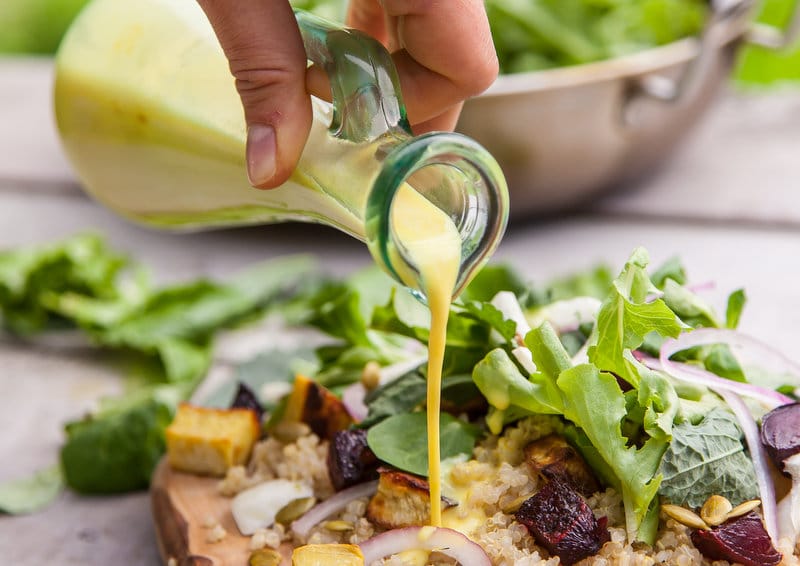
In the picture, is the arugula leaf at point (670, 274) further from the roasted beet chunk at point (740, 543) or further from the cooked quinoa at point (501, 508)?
the roasted beet chunk at point (740, 543)

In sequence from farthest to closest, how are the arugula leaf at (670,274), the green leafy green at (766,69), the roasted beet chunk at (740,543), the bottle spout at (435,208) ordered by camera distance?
the green leafy green at (766,69) < the arugula leaf at (670,274) < the roasted beet chunk at (740,543) < the bottle spout at (435,208)

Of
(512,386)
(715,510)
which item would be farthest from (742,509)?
(512,386)

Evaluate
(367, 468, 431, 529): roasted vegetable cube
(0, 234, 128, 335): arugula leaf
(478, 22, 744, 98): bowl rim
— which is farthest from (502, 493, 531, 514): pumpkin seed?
(0, 234, 128, 335): arugula leaf

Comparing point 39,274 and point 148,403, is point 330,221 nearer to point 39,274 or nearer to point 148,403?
point 148,403

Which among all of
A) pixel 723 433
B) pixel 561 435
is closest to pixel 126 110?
pixel 561 435

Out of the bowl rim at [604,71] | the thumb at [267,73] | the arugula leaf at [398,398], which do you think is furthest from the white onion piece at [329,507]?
the bowl rim at [604,71]

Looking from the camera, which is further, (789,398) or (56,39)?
(56,39)

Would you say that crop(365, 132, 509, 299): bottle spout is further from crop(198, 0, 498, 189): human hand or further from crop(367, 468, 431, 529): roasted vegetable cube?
crop(367, 468, 431, 529): roasted vegetable cube

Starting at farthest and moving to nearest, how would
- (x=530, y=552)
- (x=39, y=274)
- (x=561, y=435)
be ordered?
1. (x=39, y=274)
2. (x=561, y=435)
3. (x=530, y=552)
